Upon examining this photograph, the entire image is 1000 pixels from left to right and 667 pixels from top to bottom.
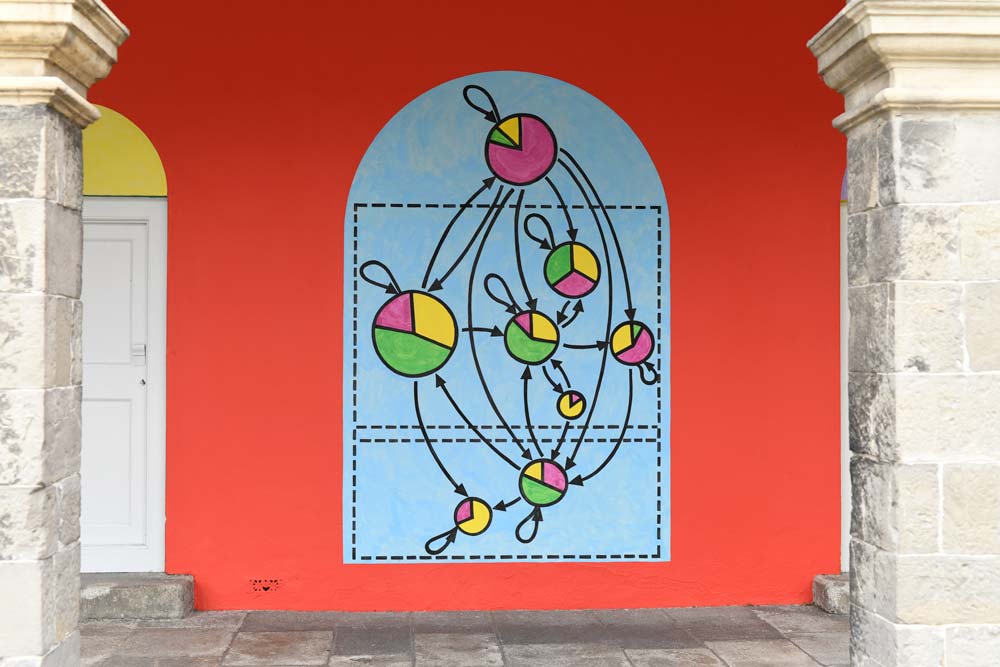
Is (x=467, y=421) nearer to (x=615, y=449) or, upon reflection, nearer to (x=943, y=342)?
(x=615, y=449)

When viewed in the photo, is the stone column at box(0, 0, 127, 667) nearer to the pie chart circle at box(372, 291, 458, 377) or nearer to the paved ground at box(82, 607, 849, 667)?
the paved ground at box(82, 607, 849, 667)

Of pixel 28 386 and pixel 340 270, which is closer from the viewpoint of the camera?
pixel 28 386

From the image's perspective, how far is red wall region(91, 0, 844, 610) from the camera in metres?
5.00

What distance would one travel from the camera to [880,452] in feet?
10.1

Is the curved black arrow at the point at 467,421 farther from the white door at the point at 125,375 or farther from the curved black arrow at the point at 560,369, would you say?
the white door at the point at 125,375

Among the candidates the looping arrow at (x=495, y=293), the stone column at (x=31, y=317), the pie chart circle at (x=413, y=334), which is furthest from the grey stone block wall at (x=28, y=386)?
the looping arrow at (x=495, y=293)

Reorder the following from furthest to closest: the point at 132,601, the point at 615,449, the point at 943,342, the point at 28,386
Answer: the point at 615,449, the point at 132,601, the point at 943,342, the point at 28,386

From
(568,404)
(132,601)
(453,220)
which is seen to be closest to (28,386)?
(132,601)

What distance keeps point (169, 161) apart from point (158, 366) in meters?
0.97

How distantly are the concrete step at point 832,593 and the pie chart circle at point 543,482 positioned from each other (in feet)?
4.26

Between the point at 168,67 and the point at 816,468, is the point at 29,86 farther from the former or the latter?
the point at 816,468

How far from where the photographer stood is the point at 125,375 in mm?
5051

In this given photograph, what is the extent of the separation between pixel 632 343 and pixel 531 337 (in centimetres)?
48

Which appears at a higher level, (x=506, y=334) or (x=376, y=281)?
(x=376, y=281)
